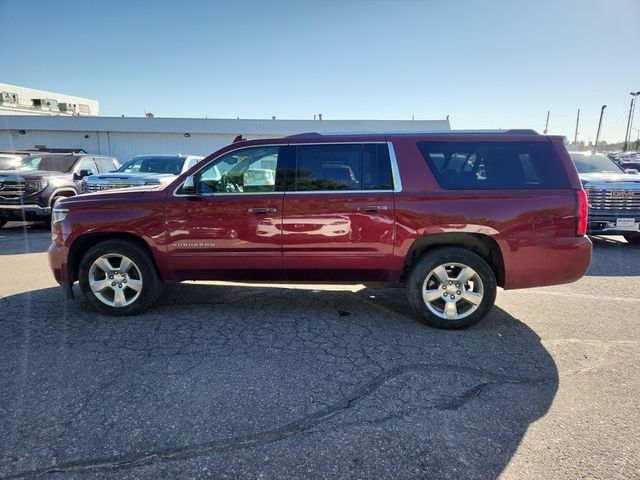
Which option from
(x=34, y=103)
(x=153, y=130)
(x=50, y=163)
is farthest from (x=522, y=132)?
(x=34, y=103)

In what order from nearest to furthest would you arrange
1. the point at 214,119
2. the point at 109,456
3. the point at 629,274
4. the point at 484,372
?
1. the point at 109,456
2. the point at 484,372
3. the point at 629,274
4. the point at 214,119

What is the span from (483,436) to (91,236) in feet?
13.8

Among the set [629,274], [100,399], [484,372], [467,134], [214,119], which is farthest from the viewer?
[214,119]

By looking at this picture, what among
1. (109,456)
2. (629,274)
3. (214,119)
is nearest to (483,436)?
(109,456)

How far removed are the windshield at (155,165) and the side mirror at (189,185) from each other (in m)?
6.53

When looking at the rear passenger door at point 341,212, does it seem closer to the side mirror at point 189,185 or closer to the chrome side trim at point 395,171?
the chrome side trim at point 395,171

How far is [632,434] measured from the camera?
8.27 feet

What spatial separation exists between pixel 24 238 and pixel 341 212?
28.2 feet

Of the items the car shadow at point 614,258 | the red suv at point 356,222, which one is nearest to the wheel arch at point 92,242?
the red suv at point 356,222

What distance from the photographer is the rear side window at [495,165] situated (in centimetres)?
396

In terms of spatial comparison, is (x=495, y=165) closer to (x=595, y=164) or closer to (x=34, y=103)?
(x=595, y=164)

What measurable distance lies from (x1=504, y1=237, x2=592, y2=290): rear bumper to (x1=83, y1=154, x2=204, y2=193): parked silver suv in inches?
295

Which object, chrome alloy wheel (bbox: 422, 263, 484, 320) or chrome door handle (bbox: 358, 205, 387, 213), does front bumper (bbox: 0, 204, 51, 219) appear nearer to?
chrome door handle (bbox: 358, 205, 387, 213)

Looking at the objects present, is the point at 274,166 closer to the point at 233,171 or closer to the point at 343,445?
the point at 233,171
